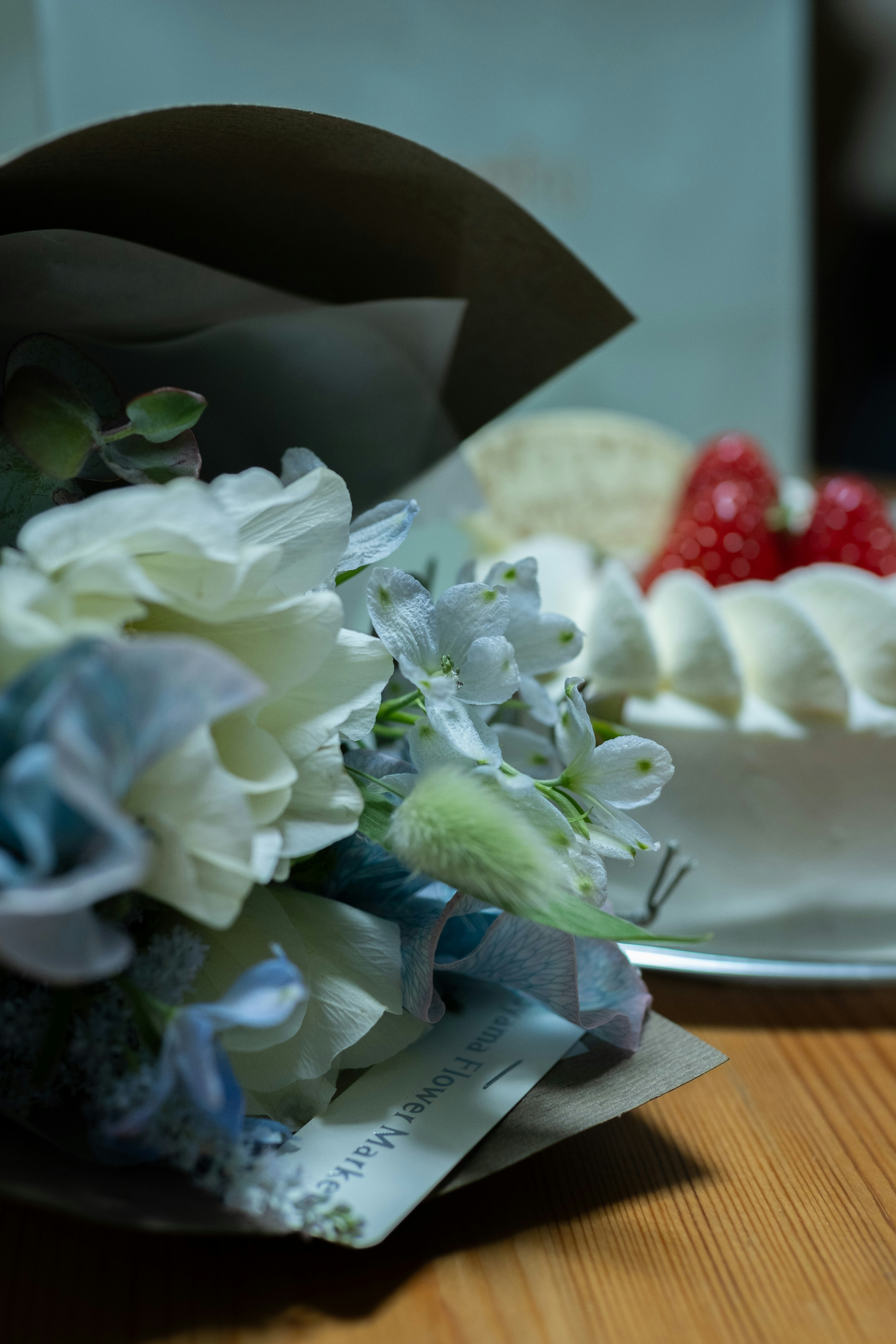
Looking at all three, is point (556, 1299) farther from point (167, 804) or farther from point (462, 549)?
point (462, 549)

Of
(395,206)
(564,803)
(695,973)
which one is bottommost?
(695,973)

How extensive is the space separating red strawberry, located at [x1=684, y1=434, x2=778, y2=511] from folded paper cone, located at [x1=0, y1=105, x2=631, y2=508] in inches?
11.0

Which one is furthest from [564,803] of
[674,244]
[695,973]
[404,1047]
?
[674,244]

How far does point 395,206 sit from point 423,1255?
0.37 meters

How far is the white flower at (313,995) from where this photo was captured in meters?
0.29

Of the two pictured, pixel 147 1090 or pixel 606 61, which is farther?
pixel 606 61

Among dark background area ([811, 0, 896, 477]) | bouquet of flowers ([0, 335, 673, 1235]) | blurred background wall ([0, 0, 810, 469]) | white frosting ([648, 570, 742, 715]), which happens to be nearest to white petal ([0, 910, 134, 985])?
bouquet of flowers ([0, 335, 673, 1235])

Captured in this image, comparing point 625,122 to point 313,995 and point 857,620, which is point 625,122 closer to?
point 857,620

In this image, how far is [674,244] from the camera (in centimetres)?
114

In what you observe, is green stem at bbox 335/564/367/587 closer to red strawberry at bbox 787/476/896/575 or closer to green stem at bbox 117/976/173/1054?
green stem at bbox 117/976/173/1054

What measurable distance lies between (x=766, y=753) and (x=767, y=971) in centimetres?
10

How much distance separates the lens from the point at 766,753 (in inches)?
19.2

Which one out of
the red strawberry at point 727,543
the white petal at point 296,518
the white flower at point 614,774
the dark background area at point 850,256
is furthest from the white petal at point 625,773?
the dark background area at point 850,256

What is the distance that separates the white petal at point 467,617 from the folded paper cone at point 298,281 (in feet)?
0.52
